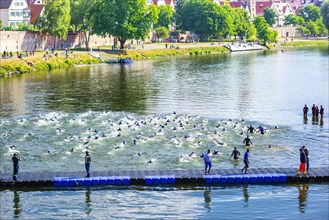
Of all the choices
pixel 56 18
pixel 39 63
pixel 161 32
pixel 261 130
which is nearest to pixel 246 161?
pixel 261 130

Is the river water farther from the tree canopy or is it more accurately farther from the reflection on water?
the tree canopy

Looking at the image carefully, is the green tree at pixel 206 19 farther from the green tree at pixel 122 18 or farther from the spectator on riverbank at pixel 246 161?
the spectator on riverbank at pixel 246 161

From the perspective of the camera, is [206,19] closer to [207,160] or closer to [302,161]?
[207,160]

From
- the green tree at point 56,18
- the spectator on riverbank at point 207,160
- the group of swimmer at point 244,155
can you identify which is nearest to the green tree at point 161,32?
the green tree at point 56,18

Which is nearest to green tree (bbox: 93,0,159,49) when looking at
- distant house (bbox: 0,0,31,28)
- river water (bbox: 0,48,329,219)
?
distant house (bbox: 0,0,31,28)

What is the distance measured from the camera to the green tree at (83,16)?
143 meters

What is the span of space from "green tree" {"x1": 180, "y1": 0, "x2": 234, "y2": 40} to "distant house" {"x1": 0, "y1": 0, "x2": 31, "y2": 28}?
163 ft

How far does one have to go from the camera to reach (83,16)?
144750 mm

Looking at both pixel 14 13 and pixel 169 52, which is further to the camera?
pixel 14 13

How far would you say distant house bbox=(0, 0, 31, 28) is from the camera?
159000 millimetres

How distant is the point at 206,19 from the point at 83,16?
164ft

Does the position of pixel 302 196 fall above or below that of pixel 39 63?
below

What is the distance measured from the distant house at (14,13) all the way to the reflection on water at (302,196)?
131197 millimetres

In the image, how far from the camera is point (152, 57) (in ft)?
486
